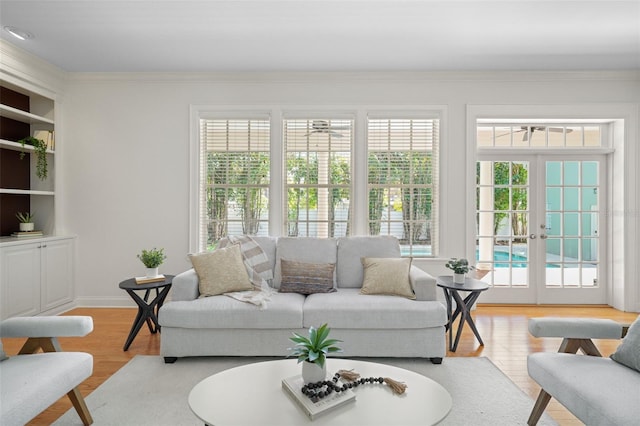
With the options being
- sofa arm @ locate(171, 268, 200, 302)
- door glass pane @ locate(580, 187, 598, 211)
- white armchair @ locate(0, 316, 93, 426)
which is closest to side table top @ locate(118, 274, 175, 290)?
sofa arm @ locate(171, 268, 200, 302)

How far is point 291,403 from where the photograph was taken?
1.69 meters

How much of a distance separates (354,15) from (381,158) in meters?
1.78

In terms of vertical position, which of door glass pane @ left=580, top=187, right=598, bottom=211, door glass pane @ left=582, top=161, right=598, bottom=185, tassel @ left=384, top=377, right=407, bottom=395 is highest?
door glass pane @ left=582, top=161, right=598, bottom=185

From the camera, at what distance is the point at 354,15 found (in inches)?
127

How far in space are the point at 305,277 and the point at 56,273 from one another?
2.84 meters

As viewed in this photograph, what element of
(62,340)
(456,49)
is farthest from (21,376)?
(456,49)

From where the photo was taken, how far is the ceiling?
3102 millimetres

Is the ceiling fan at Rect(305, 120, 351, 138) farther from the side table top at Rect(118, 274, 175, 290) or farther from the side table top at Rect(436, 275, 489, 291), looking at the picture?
the side table top at Rect(118, 274, 175, 290)

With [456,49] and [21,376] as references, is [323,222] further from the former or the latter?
[21,376]

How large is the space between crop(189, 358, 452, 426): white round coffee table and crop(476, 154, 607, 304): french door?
11.2 feet

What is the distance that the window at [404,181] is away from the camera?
4645 millimetres

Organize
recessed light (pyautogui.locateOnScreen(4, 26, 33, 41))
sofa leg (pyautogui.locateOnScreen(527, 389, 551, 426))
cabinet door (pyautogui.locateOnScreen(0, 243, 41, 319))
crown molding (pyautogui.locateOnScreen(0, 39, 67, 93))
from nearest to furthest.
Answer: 1. sofa leg (pyautogui.locateOnScreen(527, 389, 551, 426))
2. recessed light (pyautogui.locateOnScreen(4, 26, 33, 41))
3. cabinet door (pyautogui.locateOnScreen(0, 243, 41, 319))
4. crown molding (pyautogui.locateOnScreen(0, 39, 67, 93))

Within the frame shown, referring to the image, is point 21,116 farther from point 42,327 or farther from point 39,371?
point 39,371

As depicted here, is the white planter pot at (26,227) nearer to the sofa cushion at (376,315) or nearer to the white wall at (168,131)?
the white wall at (168,131)
